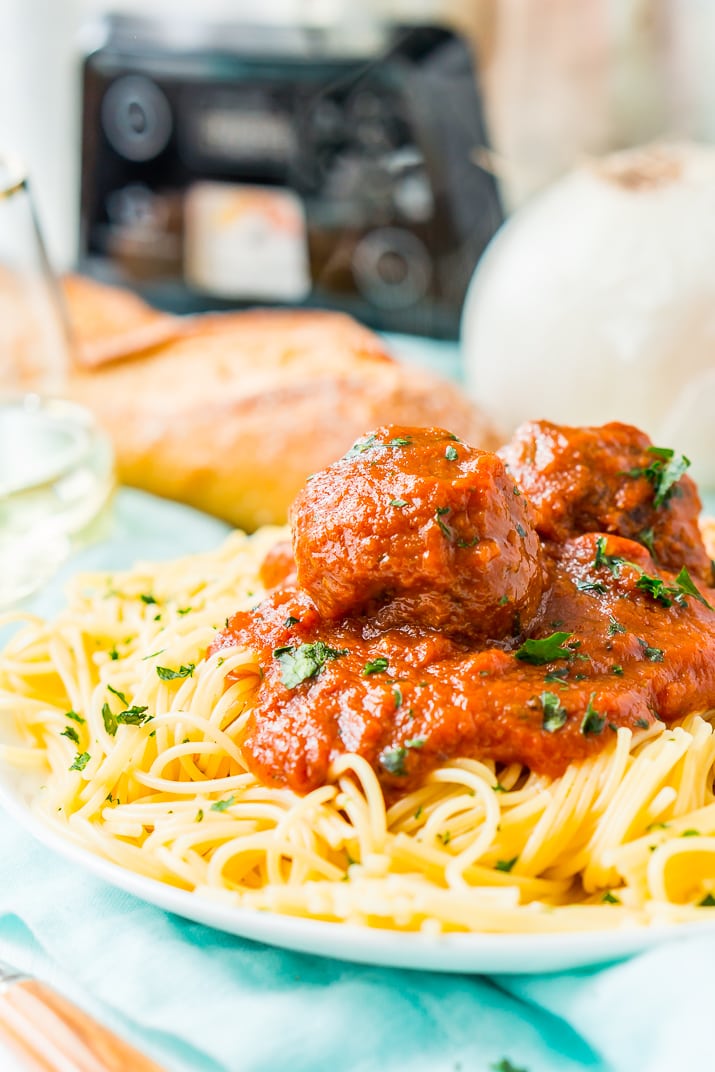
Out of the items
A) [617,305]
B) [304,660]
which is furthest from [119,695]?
[617,305]

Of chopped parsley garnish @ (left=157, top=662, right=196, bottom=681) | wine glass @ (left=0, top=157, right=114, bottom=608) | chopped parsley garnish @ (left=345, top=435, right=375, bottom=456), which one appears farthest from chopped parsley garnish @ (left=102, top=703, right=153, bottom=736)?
wine glass @ (left=0, top=157, right=114, bottom=608)

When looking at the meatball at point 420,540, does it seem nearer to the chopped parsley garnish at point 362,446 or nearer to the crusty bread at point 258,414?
the chopped parsley garnish at point 362,446

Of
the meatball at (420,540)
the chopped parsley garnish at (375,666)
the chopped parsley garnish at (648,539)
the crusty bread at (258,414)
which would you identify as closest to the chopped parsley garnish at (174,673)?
the meatball at (420,540)

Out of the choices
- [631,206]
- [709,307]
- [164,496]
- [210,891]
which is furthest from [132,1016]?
[631,206]

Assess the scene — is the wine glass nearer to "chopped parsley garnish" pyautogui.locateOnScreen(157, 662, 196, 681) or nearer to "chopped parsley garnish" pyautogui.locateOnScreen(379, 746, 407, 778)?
"chopped parsley garnish" pyautogui.locateOnScreen(157, 662, 196, 681)

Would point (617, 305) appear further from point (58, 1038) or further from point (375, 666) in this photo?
point (58, 1038)

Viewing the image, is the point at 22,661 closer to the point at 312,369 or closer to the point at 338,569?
the point at 338,569
